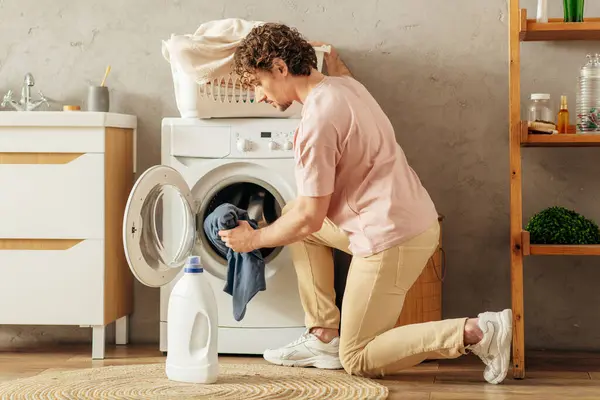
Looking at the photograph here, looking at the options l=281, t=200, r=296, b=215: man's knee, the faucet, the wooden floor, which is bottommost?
the wooden floor

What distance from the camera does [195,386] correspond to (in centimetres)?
245

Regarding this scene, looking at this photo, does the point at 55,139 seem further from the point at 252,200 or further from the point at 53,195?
the point at 252,200

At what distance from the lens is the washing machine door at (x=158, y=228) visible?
261 cm

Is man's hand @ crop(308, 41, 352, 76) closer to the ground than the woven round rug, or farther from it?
farther from it

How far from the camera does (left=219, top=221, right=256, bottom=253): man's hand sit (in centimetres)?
254

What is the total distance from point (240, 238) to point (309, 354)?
501 millimetres

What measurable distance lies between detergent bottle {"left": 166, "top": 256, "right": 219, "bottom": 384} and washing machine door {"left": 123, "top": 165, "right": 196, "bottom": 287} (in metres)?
0.22

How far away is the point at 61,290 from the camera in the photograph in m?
2.97

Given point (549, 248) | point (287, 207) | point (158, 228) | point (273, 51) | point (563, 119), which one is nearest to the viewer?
point (273, 51)

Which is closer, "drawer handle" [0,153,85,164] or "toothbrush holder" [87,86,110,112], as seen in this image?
"drawer handle" [0,153,85,164]

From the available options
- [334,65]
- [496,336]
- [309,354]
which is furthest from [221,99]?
[496,336]

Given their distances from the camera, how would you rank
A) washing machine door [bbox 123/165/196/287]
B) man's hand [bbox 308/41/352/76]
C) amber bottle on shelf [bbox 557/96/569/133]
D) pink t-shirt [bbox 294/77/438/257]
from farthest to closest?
man's hand [bbox 308/41/352/76] < amber bottle on shelf [bbox 557/96/569/133] < washing machine door [bbox 123/165/196/287] < pink t-shirt [bbox 294/77/438/257]

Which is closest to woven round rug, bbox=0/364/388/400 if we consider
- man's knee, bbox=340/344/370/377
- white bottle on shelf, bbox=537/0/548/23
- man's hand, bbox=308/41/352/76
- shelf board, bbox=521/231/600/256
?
man's knee, bbox=340/344/370/377

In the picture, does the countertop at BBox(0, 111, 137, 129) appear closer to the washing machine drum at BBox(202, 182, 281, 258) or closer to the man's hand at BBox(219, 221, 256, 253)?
the washing machine drum at BBox(202, 182, 281, 258)
